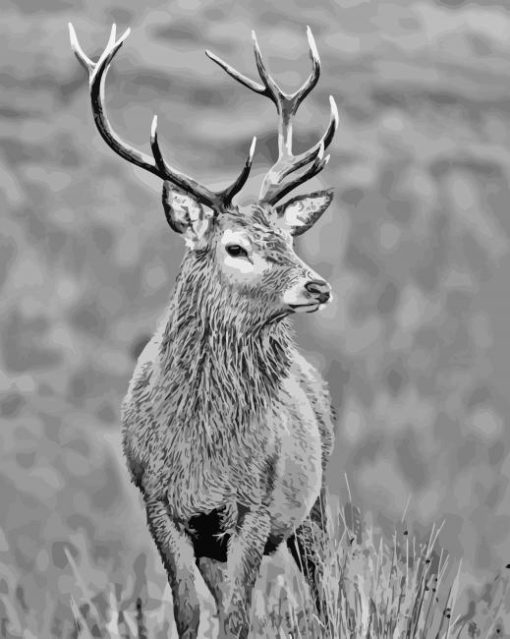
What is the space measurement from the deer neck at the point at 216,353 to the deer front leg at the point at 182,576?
0.33m

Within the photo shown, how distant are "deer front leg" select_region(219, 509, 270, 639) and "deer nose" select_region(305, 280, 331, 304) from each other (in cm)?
63

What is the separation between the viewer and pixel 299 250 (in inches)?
122

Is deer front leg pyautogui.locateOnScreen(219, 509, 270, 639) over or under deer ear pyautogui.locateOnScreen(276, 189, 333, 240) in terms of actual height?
under

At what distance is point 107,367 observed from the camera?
3041 millimetres

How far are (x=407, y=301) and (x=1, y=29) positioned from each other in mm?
1567

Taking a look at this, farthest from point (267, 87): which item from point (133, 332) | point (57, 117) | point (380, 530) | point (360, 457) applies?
point (380, 530)

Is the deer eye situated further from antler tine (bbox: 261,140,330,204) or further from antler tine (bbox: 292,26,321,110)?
antler tine (bbox: 292,26,321,110)

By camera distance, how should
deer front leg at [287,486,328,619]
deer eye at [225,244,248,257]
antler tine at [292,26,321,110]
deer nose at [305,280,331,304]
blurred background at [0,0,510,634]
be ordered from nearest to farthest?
deer nose at [305,280,331,304] < deer eye at [225,244,248,257] < deer front leg at [287,486,328,619] < blurred background at [0,0,510,634] < antler tine at [292,26,321,110]

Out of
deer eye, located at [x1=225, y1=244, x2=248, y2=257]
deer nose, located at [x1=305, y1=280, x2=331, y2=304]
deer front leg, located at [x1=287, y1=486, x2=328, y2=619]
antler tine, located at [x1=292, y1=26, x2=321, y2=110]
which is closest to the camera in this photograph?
deer nose, located at [x1=305, y1=280, x2=331, y2=304]

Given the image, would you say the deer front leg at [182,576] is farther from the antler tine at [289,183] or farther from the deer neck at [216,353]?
the antler tine at [289,183]

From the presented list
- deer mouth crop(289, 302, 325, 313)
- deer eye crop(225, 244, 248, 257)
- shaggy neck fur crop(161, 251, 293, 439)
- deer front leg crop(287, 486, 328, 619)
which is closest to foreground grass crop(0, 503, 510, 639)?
deer front leg crop(287, 486, 328, 619)

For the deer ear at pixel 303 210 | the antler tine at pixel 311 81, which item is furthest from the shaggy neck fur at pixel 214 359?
the antler tine at pixel 311 81

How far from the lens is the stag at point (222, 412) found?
9.11 ft

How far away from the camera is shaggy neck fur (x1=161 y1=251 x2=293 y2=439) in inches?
110
